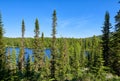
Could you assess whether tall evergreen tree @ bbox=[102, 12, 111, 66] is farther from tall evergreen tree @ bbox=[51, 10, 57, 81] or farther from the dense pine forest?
tall evergreen tree @ bbox=[51, 10, 57, 81]

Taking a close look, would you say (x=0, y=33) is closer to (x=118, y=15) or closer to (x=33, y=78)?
(x=118, y=15)

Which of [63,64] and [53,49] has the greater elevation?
[53,49]

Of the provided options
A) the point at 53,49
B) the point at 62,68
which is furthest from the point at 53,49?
the point at 62,68

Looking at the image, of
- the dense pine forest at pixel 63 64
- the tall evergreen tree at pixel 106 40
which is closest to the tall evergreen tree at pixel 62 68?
the dense pine forest at pixel 63 64

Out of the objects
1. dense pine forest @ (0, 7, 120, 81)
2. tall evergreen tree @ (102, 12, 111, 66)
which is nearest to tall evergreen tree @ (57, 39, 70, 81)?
dense pine forest @ (0, 7, 120, 81)

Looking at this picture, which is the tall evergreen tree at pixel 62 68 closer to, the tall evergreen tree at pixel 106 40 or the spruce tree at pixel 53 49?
the spruce tree at pixel 53 49

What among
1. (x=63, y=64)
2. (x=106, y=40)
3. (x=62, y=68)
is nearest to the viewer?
(x=106, y=40)

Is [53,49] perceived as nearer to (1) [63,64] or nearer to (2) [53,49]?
(2) [53,49]

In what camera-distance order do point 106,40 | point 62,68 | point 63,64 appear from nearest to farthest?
point 106,40, point 62,68, point 63,64

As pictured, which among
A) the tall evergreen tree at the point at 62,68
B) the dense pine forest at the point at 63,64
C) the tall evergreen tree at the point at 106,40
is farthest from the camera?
the tall evergreen tree at the point at 106,40

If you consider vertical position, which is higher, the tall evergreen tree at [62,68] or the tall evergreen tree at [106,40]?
the tall evergreen tree at [106,40]

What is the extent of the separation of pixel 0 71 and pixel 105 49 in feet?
136

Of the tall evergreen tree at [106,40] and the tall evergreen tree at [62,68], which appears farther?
the tall evergreen tree at [106,40]

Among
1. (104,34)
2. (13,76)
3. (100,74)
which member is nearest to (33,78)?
(13,76)
